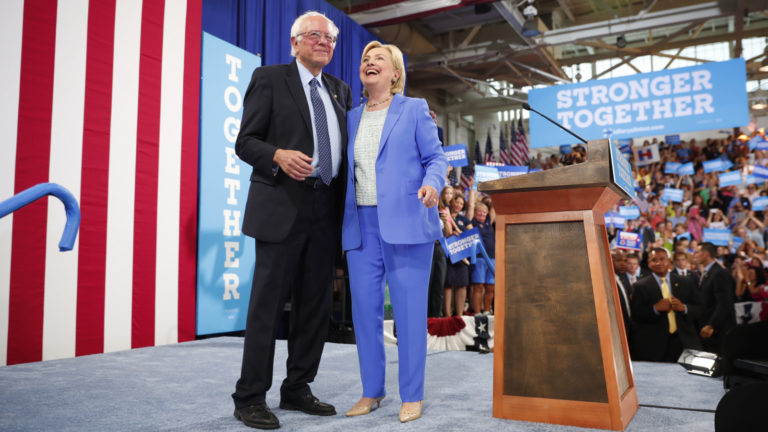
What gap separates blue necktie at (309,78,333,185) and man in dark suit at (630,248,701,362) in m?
2.67

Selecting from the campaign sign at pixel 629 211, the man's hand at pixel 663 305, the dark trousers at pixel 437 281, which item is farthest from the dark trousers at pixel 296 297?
the campaign sign at pixel 629 211

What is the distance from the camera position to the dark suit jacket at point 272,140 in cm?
168

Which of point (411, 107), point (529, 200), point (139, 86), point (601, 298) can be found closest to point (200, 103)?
point (139, 86)

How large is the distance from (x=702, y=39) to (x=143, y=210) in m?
11.0

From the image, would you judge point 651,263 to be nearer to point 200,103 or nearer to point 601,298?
point 601,298

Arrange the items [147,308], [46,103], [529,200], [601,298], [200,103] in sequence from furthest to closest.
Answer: [200,103], [147,308], [46,103], [529,200], [601,298]

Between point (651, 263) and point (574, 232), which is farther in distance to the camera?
point (651, 263)

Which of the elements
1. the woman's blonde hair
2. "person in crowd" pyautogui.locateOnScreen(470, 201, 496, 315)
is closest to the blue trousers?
the woman's blonde hair

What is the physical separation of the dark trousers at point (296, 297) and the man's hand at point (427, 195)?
0.35m

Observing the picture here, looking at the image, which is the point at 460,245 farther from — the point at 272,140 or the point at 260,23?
the point at 272,140

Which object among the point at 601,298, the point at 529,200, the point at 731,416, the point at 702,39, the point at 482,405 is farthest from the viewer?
the point at 702,39

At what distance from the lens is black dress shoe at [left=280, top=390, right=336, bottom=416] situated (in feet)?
5.58

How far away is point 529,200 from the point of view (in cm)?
166

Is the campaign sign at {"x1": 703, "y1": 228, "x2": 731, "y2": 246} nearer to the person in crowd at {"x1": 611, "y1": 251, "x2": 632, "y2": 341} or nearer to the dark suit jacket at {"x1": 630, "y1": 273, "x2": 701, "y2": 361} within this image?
the person in crowd at {"x1": 611, "y1": 251, "x2": 632, "y2": 341}
